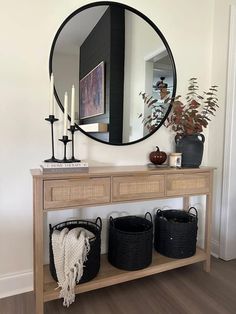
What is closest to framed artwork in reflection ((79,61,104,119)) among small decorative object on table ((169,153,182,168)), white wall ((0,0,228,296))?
white wall ((0,0,228,296))

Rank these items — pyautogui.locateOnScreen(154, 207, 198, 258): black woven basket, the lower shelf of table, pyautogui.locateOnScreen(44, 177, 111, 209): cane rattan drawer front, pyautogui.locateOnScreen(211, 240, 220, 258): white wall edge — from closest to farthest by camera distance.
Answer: pyautogui.locateOnScreen(44, 177, 111, 209): cane rattan drawer front, the lower shelf of table, pyautogui.locateOnScreen(154, 207, 198, 258): black woven basket, pyautogui.locateOnScreen(211, 240, 220, 258): white wall edge

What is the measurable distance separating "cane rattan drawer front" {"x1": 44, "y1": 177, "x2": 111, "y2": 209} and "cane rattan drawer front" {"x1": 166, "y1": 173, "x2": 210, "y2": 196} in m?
0.48

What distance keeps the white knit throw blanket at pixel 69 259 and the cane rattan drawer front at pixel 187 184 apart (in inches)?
26.9

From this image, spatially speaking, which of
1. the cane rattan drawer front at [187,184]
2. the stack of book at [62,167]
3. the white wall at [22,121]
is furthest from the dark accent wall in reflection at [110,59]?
the cane rattan drawer front at [187,184]

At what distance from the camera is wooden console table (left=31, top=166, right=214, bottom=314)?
4.68ft

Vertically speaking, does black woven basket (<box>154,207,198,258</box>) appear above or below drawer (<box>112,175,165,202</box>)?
below

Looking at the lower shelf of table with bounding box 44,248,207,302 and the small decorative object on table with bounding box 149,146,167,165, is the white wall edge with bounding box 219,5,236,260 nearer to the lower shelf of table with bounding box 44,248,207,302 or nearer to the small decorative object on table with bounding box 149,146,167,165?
the lower shelf of table with bounding box 44,248,207,302

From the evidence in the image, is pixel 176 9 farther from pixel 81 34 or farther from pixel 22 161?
pixel 22 161

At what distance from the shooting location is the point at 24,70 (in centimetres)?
163

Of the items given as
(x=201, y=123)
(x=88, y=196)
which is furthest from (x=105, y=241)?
(x=201, y=123)

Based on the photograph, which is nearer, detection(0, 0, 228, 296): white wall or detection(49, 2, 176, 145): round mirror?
detection(0, 0, 228, 296): white wall

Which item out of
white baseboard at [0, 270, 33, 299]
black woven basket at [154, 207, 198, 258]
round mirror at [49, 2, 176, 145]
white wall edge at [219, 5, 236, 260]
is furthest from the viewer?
white wall edge at [219, 5, 236, 260]

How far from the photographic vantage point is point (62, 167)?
1.48 meters

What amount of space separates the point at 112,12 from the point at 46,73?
0.69m
